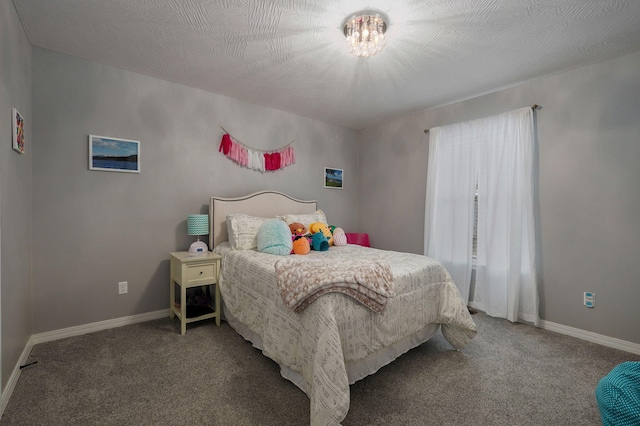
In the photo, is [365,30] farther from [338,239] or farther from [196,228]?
[196,228]

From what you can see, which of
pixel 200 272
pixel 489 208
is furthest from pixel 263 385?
pixel 489 208

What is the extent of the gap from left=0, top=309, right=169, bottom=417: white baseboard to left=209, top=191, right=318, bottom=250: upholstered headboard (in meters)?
0.91

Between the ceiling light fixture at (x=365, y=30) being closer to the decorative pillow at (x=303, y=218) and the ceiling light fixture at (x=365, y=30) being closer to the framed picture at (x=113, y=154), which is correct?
the decorative pillow at (x=303, y=218)

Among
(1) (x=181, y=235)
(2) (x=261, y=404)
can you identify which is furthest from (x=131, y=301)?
(2) (x=261, y=404)

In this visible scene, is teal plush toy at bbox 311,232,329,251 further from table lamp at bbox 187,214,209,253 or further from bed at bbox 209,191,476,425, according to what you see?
table lamp at bbox 187,214,209,253

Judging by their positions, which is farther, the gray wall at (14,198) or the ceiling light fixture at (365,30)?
the ceiling light fixture at (365,30)

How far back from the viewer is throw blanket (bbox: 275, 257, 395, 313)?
1.67 m

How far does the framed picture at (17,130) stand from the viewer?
6.30 feet

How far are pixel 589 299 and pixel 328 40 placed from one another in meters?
3.24

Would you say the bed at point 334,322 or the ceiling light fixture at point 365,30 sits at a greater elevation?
the ceiling light fixture at point 365,30

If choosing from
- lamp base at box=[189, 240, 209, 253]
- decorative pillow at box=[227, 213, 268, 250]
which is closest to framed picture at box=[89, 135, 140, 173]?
lamp base at box=[189, 240, 209, 253]

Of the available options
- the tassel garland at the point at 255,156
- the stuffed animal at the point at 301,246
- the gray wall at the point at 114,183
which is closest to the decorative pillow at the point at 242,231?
the stuffed animal at the point at 301,246

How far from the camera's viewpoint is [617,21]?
6.51 feet

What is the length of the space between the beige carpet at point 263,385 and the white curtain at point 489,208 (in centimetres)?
62
